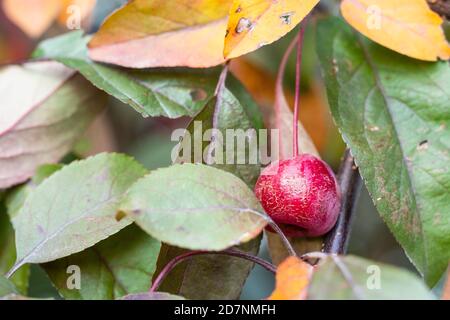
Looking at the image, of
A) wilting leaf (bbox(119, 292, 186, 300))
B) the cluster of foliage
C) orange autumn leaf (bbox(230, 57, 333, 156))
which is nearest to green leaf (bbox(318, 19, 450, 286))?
the cluster of foliage

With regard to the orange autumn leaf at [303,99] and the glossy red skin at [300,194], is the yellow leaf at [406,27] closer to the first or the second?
the glossy red skin at [300,194]

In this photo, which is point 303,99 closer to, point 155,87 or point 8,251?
point 155,87

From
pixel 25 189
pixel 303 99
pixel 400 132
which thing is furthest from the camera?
pixel 303 99

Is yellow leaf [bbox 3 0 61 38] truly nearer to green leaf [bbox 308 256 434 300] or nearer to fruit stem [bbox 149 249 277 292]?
fruit stem [bbox 149 249 277 292]

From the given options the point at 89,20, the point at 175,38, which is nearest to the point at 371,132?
the point at 175,38

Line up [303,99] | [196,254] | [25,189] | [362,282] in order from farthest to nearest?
[303,99]
[25,189]
[196,254]
[362,282]

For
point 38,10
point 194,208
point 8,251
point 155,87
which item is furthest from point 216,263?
point 38,10

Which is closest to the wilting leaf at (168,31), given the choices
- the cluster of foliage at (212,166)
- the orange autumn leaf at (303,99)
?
the cluster of foliage at (212,166)
